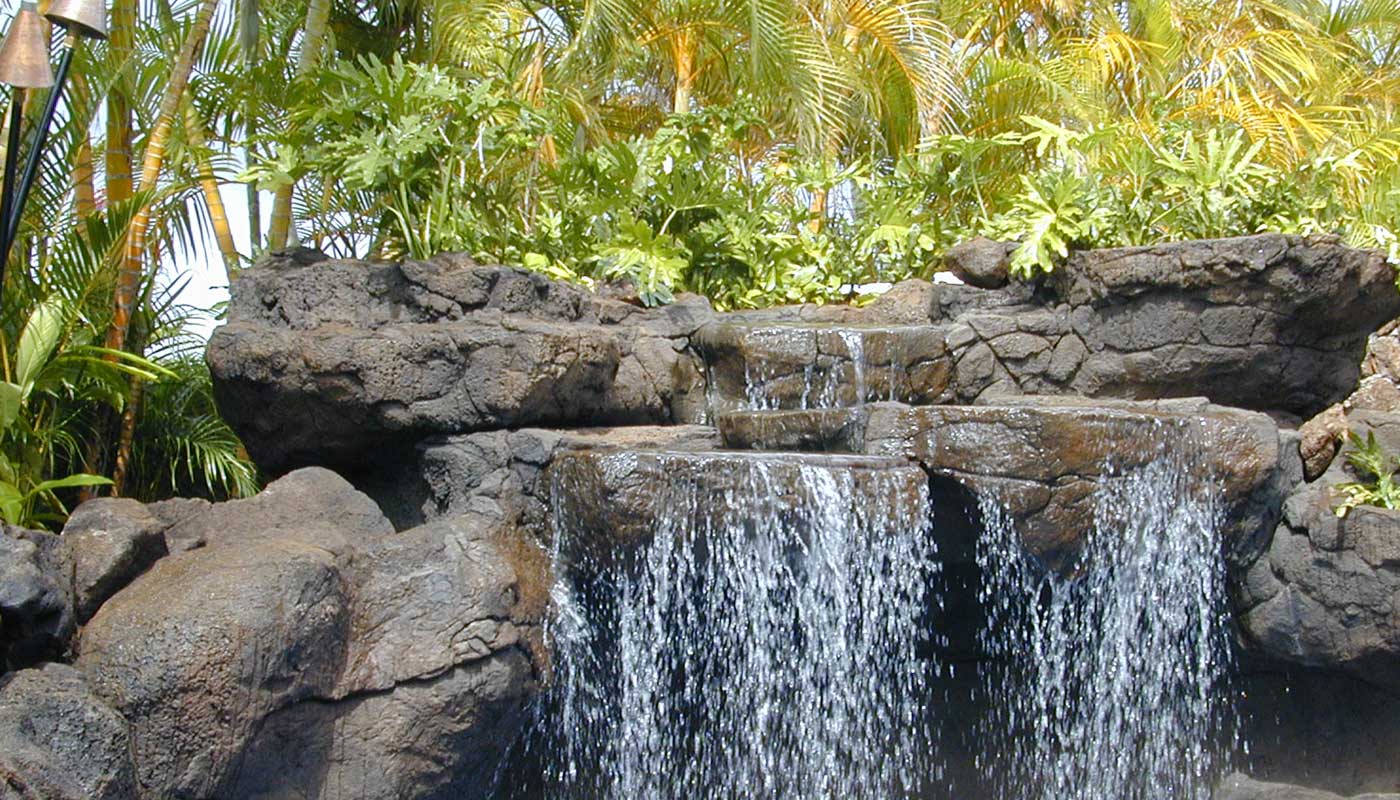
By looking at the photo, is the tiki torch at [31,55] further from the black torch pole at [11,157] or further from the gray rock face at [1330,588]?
the gray rock face at [1330,588]

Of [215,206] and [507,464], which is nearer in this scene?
[507,464]

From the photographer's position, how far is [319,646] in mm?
5711

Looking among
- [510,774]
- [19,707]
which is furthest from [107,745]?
[510,774]

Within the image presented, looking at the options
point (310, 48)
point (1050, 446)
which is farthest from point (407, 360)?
point (310, 48)

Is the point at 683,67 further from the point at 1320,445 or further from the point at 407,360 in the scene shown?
the point at 1320,445

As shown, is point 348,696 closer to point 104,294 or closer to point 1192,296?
point 104,294

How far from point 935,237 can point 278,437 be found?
5.28 meters

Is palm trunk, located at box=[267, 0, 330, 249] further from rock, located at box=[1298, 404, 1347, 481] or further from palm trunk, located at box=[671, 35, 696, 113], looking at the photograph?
rock, located at box=[1298, 404, 1347, 481]

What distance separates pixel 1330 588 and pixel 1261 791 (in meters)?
1.32

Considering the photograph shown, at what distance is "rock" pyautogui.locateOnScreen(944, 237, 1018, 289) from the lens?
30.1 feet

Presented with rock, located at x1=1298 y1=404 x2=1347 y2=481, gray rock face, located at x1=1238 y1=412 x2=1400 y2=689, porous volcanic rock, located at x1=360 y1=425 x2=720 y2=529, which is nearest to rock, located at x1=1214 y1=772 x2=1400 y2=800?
gray rock face, located at x1=1238 y1=412 x2=1400 y2=689

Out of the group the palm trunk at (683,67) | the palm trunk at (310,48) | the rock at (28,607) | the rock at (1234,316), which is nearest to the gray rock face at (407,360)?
the rock at (28,607)

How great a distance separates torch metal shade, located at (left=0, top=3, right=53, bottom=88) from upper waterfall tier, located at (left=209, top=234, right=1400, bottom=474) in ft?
5.15

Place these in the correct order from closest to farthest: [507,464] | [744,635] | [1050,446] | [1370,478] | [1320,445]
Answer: [1050,446], [744,635], [507,464], [1370,478], [1320,445]
